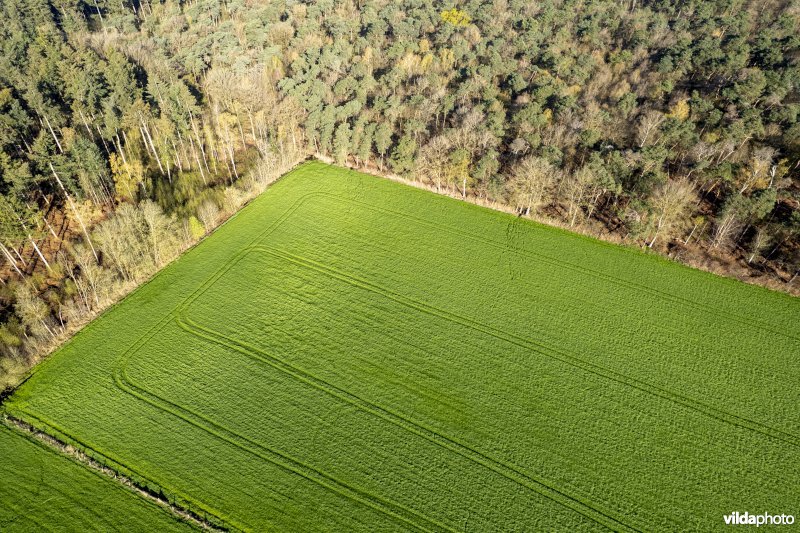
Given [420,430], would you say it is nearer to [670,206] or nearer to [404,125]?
[670,206]

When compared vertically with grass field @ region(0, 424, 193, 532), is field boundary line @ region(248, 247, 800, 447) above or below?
above

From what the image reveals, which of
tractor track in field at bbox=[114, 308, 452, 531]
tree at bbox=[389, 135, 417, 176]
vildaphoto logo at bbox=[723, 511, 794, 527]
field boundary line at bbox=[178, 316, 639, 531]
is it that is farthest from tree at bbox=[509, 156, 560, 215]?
tractor track in field at bbox=[114, 308, 452, 531]

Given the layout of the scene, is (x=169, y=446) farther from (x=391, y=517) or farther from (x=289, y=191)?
(x=289, y=191)

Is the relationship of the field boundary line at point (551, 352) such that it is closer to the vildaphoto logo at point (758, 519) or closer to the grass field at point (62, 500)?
the vildaphoto logo at point (758, 519)

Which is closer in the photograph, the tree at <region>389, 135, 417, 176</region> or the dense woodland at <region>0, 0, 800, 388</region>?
the dense woodland at <region>0, 0, 800, 388</region>

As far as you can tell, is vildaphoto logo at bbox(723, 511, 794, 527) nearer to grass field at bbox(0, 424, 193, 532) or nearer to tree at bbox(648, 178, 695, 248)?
tree at bbox(648, 178, 695, 248)

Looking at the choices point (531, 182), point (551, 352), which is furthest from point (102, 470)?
point (531, 182)
